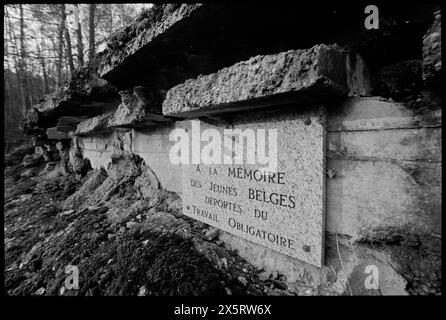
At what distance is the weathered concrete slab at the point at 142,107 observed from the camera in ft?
7.35

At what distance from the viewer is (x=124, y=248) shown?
182 centimetres

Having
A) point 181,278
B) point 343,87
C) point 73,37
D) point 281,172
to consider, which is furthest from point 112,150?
point 73,37

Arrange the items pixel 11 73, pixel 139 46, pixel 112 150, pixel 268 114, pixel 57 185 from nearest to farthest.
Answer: pixel 268 114
pixel 139 46
pixel 112 150
pixel 57 185
pixel 11 73

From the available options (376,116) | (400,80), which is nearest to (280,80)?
(376,116)

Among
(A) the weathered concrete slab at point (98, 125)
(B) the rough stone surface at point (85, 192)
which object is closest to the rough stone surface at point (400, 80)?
(A) the weathered concrete slab at point (98, 125)

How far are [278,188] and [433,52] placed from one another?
915 millimetres

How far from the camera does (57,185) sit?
14.9 ft

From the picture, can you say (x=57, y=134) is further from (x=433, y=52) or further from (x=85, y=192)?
(x=433, y=52)

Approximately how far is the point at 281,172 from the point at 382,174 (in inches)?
19.8

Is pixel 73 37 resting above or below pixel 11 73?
below

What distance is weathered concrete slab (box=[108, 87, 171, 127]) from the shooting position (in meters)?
2.24

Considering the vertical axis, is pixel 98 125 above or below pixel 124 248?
above

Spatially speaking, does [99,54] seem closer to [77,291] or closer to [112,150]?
[112,150]

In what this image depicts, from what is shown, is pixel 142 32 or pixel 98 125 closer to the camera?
pixel 142 32
